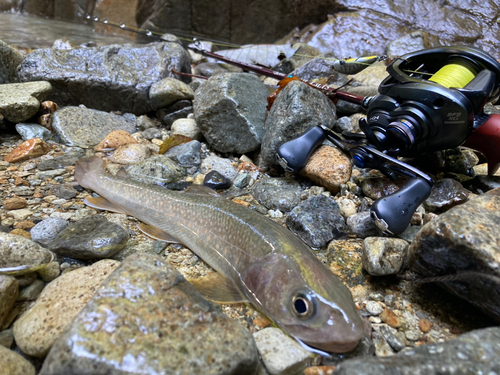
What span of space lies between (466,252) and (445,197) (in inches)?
54.1

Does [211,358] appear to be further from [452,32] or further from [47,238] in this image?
[452,32]

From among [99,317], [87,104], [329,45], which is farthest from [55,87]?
[329,45]

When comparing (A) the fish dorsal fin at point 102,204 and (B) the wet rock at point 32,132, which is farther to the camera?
(B) the wet rock at point 32,132

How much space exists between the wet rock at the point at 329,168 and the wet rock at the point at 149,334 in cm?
197

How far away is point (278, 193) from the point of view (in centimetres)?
329

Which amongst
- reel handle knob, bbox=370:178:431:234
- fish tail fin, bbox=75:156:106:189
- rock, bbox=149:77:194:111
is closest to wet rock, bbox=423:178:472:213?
reel handle knob, bbox=370:178:431:234

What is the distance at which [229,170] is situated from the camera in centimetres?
388

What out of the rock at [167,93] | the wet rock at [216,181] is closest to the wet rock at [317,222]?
the wet rock at [216,181]

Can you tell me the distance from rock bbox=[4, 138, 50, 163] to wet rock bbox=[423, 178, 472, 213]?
4.69 metres

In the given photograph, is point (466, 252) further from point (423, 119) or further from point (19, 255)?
point (19, 255)

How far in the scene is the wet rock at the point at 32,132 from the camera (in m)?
4.24

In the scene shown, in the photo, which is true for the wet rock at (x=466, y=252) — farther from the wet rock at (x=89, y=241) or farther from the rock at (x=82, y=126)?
the rock at (x=82, y=126)

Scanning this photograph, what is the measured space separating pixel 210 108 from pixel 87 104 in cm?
275

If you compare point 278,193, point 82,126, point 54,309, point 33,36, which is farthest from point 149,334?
point 33,36
